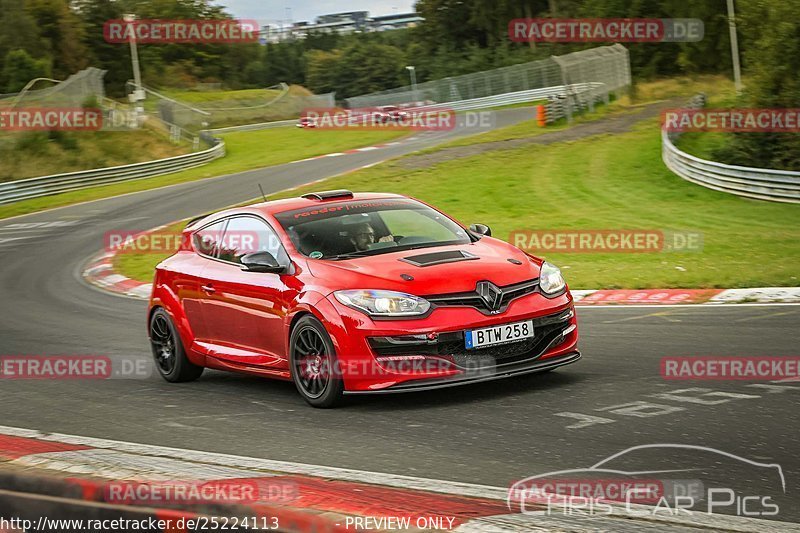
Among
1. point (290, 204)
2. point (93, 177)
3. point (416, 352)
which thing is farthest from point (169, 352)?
point (93, 177)

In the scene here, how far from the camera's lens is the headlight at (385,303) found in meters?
7.46

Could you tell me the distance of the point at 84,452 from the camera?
6445 mm

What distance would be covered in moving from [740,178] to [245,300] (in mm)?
20478

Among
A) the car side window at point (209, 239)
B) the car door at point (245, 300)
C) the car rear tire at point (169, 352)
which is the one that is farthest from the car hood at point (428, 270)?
the car rear tire at point (169, 352)

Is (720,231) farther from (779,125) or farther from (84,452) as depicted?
(84,452)

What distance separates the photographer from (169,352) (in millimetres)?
9867

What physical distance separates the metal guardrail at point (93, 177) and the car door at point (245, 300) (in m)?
28.3

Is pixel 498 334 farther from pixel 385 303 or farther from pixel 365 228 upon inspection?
pixel 365 228

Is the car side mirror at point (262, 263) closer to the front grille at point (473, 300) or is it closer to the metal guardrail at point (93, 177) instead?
the front grille at point (473, 300)

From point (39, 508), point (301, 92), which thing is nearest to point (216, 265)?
point (39, 508)

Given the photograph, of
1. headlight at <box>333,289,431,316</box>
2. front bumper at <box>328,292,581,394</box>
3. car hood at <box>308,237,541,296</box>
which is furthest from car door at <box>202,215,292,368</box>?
front bumper at <box>328,292,581,394</box>

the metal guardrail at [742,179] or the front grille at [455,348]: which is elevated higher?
the front grille at [455,348]

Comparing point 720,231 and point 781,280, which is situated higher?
point 781,280

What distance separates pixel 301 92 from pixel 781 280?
78.3m
